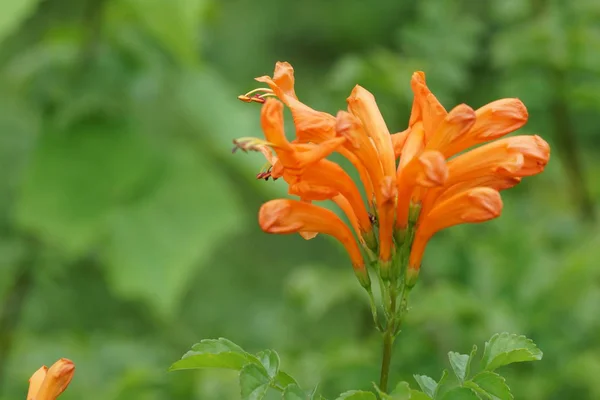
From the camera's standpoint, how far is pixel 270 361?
50.8 inches

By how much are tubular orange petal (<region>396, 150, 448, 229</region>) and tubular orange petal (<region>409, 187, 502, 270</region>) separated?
4cm

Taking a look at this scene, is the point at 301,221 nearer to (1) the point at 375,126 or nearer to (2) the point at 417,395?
(1) the point at 375,126

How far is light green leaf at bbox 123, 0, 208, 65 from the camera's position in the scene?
2607 mm

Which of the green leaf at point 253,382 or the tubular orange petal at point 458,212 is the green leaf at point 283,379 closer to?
the green leaf at point 253,382

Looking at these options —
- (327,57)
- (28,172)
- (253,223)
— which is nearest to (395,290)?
(28,172)

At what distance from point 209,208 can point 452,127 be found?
1829 mm

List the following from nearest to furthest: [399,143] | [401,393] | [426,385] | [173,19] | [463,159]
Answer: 1. [401,393]
2. [426,385]
3. [463,159]
4. [399,143]
5. [173,19]

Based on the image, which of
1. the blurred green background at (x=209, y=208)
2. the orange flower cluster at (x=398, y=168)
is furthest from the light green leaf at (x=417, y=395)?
the blurred green background at (x=209, y=208)

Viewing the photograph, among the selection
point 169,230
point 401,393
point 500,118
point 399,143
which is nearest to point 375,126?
point 399,143

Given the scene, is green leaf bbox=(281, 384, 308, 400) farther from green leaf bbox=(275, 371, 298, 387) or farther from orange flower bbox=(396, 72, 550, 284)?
orange flower bbox=(396, 72, 550, 284)

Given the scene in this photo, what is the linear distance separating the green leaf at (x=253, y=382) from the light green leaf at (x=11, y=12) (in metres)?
1.39

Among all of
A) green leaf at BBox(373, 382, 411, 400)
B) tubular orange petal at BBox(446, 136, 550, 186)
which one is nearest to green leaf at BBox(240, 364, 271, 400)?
green leaf at BBox(373, 382, 411, 400)

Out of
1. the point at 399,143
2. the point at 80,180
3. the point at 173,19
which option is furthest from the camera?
the point at 80,180

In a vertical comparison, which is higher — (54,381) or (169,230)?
(54,381)
